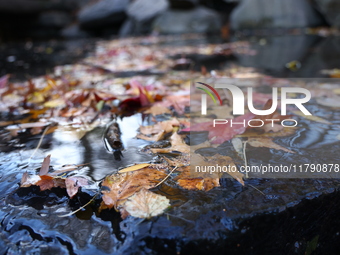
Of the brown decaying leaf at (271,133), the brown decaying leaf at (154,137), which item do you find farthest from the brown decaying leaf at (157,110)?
the brown decaying leaf at (271,133)

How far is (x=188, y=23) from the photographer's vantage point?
7.67 m

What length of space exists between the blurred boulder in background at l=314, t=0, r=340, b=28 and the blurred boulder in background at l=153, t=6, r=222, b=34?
2.59 metres

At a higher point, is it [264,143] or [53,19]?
[53,19]

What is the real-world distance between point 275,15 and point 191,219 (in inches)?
302

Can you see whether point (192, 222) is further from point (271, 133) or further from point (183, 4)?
point (183, 4)

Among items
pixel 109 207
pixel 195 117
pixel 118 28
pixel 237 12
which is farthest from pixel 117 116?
pixel 118 28

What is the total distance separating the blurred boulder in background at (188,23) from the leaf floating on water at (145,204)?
7.48 m

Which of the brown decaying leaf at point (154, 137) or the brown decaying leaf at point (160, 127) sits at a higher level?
the brown decaying leaf at point (160, 127)

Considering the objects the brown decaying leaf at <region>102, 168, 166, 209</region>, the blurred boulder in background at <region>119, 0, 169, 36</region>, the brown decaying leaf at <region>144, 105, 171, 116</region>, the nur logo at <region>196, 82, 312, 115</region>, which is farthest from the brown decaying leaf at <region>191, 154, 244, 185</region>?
the blurred boulder in background at <region>119, 0, 169, 36</region>

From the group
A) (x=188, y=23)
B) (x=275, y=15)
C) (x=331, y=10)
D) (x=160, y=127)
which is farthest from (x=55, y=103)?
(x=331, y=10)

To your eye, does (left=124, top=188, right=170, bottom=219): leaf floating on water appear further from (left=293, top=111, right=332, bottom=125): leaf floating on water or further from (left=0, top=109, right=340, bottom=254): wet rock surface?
(left=293, top=111, right=332, bottom=125): leaf floating on water

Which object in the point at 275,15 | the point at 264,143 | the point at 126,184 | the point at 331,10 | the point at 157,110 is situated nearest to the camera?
the point at 126,184

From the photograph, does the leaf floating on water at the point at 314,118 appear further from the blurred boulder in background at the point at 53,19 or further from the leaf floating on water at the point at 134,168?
the blurred boulder in background at the point at 53,19

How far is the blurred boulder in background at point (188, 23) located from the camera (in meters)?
7.68
